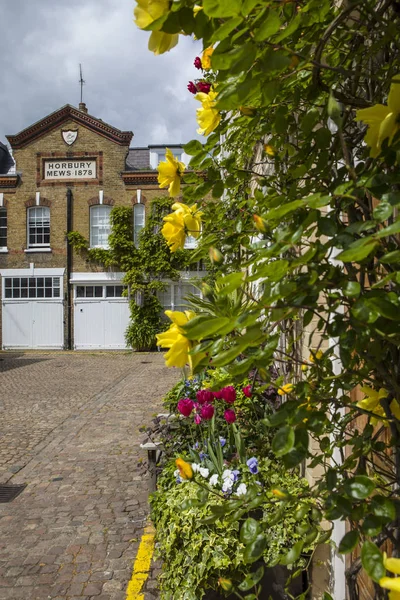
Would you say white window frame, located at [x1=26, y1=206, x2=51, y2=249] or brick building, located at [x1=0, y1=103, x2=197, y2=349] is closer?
brick building, located at [x1=0, y1=103, x2=197, y2=349]

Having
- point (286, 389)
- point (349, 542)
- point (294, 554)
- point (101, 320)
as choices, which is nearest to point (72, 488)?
point (286, 389)

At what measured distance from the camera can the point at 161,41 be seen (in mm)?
830

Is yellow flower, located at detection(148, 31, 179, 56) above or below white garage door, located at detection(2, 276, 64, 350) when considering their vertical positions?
above

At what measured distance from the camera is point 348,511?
0.78 meters

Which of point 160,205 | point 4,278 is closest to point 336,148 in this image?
point 160,205

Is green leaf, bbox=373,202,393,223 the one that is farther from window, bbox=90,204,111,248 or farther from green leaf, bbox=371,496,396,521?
window, bbox=90,204,111,248

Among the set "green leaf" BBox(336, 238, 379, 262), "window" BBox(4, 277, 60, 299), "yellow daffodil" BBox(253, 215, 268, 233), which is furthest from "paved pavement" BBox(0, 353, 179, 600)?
"window" BBox(4, 277, 60, 299)

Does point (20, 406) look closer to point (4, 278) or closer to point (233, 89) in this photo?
point (233, 89)

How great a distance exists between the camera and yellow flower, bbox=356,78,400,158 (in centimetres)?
81

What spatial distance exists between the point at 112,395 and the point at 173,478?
6.41 meters

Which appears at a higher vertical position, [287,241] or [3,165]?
[3,165]

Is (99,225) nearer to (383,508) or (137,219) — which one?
(137,219)

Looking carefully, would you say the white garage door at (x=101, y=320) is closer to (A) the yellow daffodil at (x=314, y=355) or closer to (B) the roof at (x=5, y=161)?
(B) the roof at (x=5, y=161)

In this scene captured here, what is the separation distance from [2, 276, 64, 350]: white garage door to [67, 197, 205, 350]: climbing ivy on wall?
2053 millimetres
